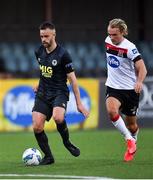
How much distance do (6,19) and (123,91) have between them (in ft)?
51.9

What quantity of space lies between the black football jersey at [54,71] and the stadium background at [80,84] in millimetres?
1101

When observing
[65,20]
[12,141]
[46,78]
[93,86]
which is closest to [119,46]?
[46,78]

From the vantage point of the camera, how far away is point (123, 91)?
42.6 ft

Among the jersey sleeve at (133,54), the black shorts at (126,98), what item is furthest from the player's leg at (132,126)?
the jersey sleeve at (133,54)

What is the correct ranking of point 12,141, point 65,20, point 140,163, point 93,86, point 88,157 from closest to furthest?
point 140,163, point 88,157, point 12,141, point 93,86, point 65,20

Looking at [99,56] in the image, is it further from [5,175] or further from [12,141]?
[5,175]

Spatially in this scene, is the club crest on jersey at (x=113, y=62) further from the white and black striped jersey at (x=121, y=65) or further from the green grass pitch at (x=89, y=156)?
the green grass pitch at (x=89, y=156)

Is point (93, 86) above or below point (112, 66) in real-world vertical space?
below

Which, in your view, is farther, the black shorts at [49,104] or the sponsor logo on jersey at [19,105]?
the sponsor logo on jersey at [19,105]

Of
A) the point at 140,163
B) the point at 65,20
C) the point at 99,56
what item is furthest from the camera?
the point at 65,20

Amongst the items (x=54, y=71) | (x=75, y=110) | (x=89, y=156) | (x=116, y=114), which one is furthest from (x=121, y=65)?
(x=75, y=110)

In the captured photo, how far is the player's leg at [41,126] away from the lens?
12188 millimetres

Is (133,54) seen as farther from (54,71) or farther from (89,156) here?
(89,156)

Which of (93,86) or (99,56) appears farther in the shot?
(99,56)
